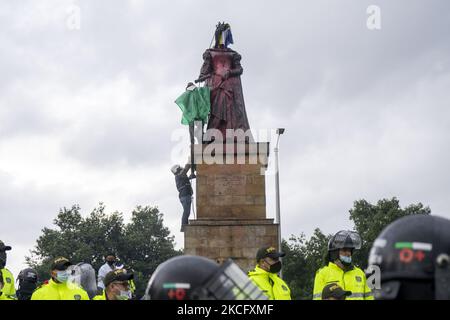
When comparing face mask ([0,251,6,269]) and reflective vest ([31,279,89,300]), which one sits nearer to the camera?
reflective vest ([31,279,89,300])

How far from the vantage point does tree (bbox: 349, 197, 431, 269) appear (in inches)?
1804

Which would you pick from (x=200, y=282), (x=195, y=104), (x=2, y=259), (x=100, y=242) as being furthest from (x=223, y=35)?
(x=100, y=242)

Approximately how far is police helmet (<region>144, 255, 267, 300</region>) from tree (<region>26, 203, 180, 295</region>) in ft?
156

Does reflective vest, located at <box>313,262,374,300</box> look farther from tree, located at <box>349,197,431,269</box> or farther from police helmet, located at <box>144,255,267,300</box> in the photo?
tree, located at <box>349,197,431,269</box>

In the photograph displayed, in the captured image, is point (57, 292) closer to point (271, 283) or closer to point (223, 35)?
point (271, 283)

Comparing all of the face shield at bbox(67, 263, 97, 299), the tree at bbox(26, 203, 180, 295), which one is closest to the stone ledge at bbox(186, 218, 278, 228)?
the face shield at bbox(67, 263, 97, 299)

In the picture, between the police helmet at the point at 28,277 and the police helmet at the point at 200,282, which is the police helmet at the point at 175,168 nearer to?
the police helmet at the point at 28,277

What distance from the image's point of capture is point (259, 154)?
22.9 m

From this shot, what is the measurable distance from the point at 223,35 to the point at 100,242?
32.4 meters

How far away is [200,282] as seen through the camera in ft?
14.9
